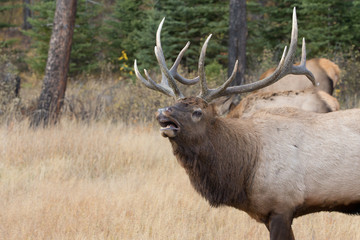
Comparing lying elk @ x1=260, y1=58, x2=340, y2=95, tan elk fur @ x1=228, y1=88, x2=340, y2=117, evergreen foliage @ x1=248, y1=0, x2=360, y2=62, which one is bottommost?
tan elk fur @ x1=228, y1=88, x2=340, y2=117

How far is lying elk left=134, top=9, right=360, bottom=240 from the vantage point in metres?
3.44

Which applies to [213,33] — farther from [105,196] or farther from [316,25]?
[105,196]

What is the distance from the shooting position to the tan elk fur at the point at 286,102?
16.9 ft

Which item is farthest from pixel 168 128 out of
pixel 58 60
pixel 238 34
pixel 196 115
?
pixel 238 34

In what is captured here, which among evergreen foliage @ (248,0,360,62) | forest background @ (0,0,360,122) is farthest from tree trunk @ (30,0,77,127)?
evergreen foliage @ (248,0,360,62)

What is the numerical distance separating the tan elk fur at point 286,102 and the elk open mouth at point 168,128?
149cm

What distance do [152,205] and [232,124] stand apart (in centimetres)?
156

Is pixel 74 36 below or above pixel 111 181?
above

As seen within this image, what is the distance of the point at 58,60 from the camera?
8.91m

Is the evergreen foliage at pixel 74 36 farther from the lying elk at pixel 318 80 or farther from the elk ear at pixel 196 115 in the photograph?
the elk ear at pixel 196 115

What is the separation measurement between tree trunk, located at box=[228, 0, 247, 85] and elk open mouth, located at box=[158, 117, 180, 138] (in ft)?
25.8

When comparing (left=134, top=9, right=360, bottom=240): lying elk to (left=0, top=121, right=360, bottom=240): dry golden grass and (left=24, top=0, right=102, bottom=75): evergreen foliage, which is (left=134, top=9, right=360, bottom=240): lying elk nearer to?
(left=0, top=121, right=360, bottom=240): dry golden grass

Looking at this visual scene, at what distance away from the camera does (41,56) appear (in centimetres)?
1488

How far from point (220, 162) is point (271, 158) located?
1.34 ft
